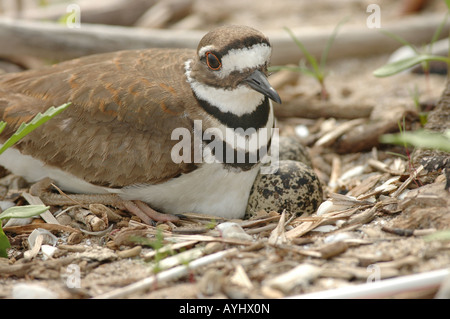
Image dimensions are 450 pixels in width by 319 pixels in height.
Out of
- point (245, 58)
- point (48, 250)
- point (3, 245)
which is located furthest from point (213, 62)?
point (3, 245)

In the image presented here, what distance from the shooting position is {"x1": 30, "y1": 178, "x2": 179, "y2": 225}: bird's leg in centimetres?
379

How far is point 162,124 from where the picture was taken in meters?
3.60

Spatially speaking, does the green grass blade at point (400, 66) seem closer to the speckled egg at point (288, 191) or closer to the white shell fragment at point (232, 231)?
the speckled egg at point (288, 191)

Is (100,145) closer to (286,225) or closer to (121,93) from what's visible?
(121,93)

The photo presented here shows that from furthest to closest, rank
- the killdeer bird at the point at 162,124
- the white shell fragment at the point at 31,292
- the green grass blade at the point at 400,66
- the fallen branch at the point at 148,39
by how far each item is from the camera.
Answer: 1. the fallen branch at the point at 148,39
2. the green grass blade at the point at 400,66
3. the killdeer bird at the point at 162,124
4. the white shell fragment at the point at 31,292

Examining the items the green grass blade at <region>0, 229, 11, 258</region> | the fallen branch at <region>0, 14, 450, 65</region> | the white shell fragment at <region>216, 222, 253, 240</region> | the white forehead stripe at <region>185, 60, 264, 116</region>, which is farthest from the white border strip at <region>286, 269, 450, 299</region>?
the fallen branch at <region>0, 14, 450, 65</region>

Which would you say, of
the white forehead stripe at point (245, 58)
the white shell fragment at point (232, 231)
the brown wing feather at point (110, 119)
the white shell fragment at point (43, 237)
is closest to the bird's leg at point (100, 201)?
the brown wing feather at point (110, 119)

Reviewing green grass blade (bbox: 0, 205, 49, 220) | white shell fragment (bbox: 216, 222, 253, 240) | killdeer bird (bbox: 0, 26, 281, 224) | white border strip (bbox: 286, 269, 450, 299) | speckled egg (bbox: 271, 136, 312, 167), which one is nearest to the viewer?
white border strip (bbox: 286, 269, 450, 299)

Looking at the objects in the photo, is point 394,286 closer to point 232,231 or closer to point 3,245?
point 232,231

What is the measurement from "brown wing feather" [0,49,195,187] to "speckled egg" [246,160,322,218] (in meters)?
0.55

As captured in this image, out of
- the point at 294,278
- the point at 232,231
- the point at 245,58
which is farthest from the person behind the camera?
the point at 245,58

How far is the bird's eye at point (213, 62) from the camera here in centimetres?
353

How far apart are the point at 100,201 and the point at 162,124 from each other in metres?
0.76

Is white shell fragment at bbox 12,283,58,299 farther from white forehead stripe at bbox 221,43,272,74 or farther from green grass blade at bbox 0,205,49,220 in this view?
white forehead stripe at bbox 221,43,272,74
